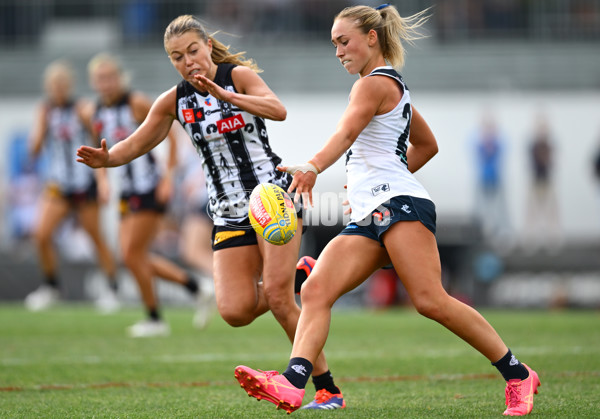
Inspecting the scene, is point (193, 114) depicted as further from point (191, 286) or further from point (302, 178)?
point (191, 286)

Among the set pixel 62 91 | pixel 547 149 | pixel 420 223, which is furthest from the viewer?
pixel 547 149

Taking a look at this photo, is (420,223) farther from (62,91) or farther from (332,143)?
(62,91)

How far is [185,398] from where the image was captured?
17.2 feet

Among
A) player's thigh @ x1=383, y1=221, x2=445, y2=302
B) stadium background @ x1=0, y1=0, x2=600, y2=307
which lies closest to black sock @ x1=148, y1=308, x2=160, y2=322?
player's thigh @ x1=383, y1=221, x2=445, y2=302

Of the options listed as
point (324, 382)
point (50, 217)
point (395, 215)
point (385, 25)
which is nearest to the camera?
point (395, 215)

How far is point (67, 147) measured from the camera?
11875 millimetres

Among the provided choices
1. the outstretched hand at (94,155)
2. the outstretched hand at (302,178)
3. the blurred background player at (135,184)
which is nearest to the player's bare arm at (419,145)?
the outstretched hand at (302,178)

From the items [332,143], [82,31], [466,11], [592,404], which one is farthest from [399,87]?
[82,31]

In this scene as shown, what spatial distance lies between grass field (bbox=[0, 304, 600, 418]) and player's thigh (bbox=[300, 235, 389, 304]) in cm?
64

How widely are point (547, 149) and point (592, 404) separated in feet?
45.2

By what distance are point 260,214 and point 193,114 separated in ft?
A: 3.70

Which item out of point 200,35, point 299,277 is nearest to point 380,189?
point 299,277

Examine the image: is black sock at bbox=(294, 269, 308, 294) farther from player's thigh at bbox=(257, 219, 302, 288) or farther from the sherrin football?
the sherrin football

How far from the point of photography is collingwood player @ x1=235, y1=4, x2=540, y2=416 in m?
4.48
